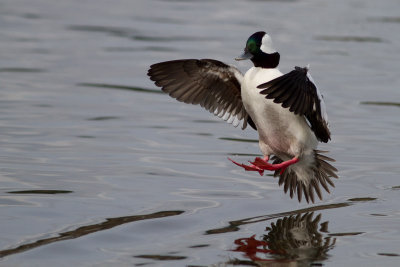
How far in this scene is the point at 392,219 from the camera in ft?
20.9

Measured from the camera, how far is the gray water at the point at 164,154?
5707 mm

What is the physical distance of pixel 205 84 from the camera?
7.32 m

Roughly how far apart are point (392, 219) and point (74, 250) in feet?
8.00

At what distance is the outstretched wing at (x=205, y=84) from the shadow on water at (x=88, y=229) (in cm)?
128

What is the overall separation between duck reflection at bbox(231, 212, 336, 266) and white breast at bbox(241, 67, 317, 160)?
2.02ft

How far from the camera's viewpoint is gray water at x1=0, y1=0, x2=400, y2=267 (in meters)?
5.71

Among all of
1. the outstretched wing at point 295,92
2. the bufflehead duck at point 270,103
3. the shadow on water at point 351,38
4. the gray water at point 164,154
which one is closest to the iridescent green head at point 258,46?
the bufflehead duck at point 270,103

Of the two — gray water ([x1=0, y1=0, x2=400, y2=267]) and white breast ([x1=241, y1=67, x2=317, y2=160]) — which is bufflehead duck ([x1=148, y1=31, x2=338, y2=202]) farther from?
gray water ([x1=0, y1=0, x2=400, y2=267])

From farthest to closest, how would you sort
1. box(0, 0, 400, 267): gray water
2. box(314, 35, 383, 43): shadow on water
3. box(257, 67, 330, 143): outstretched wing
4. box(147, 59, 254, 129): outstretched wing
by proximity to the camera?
box(314, 35, 383, 43): shadow on water
box(147, 59, 254, 129): outstretched wing
box(257, 67, 330, 143): outstretched wing
box(0, 0, 400, 267): gray water

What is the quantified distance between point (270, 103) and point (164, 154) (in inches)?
75.0

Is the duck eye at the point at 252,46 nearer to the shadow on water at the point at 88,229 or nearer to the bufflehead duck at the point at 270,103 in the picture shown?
the bufflehead duck at the point at 270,103

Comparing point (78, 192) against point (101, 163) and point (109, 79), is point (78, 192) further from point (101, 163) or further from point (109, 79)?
point (109, 79)

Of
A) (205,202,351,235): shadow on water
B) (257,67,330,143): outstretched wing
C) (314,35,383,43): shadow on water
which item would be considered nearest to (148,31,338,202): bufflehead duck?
(257,67,330,143): outstretched wing

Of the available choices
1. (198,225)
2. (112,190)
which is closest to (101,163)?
(112,190)
